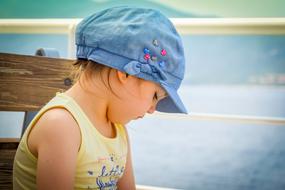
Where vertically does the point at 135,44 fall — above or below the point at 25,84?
above

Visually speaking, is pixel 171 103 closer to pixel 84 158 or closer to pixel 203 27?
pixel 84 158

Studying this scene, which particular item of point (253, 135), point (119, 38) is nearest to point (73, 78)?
point (119, 38)

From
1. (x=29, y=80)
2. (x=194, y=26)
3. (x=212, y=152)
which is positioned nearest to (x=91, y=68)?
(x=29, y=80)

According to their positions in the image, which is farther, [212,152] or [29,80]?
[212,152]

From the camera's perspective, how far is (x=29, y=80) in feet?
3.86

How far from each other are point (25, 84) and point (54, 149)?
0.39m

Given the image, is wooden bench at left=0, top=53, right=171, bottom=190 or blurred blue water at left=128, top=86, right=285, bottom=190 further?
blurred blue water at left=128, top=86, right=285, bottom=190

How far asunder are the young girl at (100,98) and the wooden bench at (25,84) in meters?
0.20

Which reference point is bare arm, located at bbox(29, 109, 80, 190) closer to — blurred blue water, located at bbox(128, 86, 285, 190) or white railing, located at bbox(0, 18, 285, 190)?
white railing, located at bbox(0, 18, 285, 190)

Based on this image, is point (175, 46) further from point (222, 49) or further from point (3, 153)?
point (222, 49)

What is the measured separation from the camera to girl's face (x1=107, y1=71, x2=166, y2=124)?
0.96 metres

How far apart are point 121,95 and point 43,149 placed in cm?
24

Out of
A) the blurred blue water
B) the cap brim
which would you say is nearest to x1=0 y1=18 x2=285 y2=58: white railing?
the cap brim

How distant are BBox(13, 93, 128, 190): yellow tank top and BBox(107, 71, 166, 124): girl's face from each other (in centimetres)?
9
